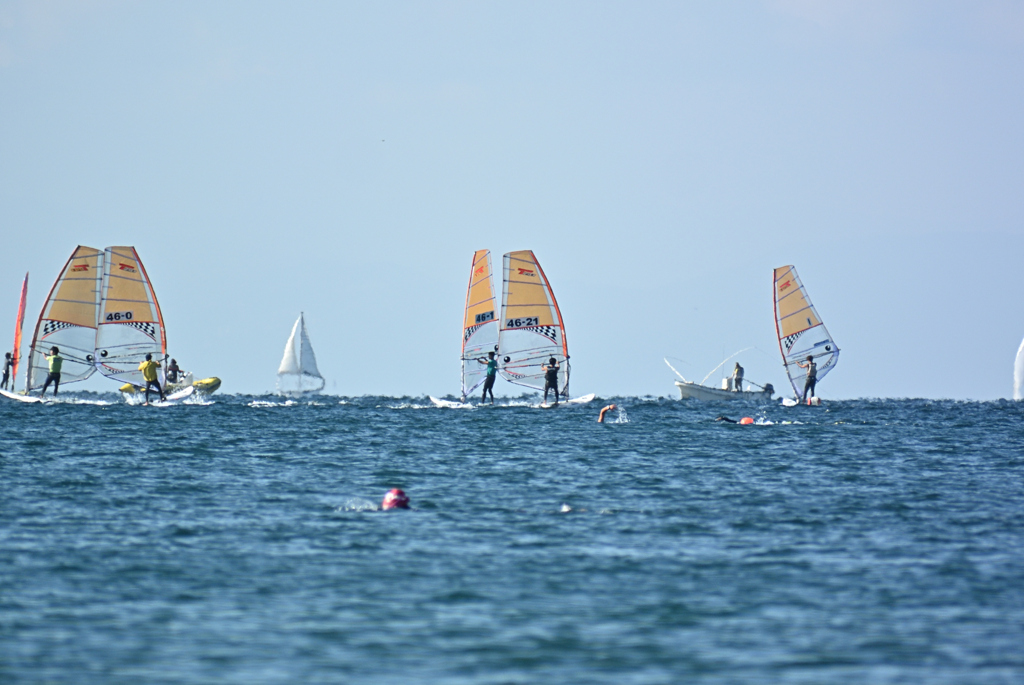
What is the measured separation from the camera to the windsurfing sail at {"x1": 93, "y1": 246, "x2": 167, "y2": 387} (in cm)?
4578

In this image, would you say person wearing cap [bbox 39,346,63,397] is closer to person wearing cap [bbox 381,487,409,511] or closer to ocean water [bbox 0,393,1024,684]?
ocean water [bbox 0,393,1024,684]

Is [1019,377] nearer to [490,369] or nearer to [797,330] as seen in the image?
[797,330]

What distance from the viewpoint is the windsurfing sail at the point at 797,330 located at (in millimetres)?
55031

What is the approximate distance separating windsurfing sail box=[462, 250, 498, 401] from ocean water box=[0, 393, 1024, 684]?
19.5 m

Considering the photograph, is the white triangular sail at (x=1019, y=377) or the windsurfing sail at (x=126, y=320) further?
the white triangular sail at (x=1019, y=377)

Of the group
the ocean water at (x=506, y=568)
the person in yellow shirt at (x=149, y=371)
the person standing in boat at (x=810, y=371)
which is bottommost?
the ocean water at (x=506, y=568)

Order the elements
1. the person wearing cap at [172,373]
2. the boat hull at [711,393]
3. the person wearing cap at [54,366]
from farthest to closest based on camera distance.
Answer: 1. the boat hull at [711,393]
2. the person wearing cap at [172,373]
3. the person wearing cap at [54,366]

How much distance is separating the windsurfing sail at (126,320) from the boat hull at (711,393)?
27.2 meters

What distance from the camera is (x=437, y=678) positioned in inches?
359

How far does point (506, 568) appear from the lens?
43.3 feet

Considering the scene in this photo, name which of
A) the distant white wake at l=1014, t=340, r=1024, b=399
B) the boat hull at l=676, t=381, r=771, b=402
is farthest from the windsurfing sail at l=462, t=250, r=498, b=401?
the distant white wake at l=1014, t=340, r=1024, b=399

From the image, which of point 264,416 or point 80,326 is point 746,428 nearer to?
point 264,416

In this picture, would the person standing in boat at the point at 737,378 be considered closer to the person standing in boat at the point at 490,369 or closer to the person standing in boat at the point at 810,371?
the person standing in boat at the point at 810,371

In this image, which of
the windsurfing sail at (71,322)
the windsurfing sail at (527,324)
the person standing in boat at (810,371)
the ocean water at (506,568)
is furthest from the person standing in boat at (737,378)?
the ocean water at (506,568)
